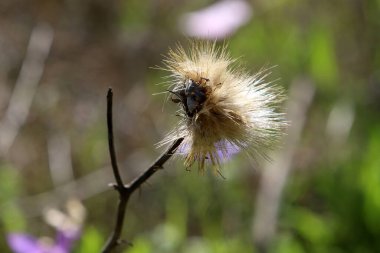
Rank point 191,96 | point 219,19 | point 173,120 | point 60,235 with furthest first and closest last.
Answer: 1. point 219,19
2. point 173,120
3. point 60,235
4. point 191,96

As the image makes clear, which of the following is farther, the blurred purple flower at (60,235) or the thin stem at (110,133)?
the blurred purple flower at (60,235)

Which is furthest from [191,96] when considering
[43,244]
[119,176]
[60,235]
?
[43,244]

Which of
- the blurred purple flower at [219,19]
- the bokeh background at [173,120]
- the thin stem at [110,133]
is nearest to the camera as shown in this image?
the thin stem at [110,133]

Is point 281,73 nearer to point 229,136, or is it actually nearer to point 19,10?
point 19,10

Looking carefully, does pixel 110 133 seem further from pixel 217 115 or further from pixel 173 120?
pixel 173 120

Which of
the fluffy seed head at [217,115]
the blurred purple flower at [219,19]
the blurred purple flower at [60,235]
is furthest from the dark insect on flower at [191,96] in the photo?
the blurred purple flower at [219,19]

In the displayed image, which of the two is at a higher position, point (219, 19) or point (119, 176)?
point (219, 19)

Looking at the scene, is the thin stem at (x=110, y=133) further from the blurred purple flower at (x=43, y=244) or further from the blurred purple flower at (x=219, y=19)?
the blurred purple flower at (x=219, y=19)

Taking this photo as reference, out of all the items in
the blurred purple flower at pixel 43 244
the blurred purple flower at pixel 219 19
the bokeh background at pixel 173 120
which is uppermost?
the blurred purple flower at pixel 219 19
